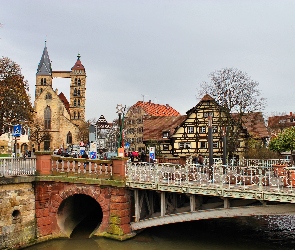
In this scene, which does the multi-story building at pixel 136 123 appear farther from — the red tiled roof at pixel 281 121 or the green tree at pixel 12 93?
the green tree at pixel 12 93

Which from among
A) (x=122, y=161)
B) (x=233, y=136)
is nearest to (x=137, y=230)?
(x=122, y=161)

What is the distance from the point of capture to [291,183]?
43.0 feet

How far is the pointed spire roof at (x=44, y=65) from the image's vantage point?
7450 centimetres

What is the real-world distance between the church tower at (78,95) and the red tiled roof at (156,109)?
38.4 ft

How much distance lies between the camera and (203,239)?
59.3 ft

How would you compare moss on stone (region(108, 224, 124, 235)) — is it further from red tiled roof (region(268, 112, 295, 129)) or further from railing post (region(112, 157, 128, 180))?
red tiled roof (region(268, 112, 295, 129))

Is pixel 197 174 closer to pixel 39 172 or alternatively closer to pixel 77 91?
pixel 39 172

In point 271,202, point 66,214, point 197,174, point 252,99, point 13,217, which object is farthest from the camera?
point 252,99

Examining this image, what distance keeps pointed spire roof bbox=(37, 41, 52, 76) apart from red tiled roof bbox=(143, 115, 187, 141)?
30.9m

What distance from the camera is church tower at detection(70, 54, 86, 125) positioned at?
253 feet

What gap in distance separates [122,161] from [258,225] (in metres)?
9.25

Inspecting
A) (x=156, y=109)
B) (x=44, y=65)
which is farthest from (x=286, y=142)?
(x=44, y=65)

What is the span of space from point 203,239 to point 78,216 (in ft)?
25.4

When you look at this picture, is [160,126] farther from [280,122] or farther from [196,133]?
[280,122]
